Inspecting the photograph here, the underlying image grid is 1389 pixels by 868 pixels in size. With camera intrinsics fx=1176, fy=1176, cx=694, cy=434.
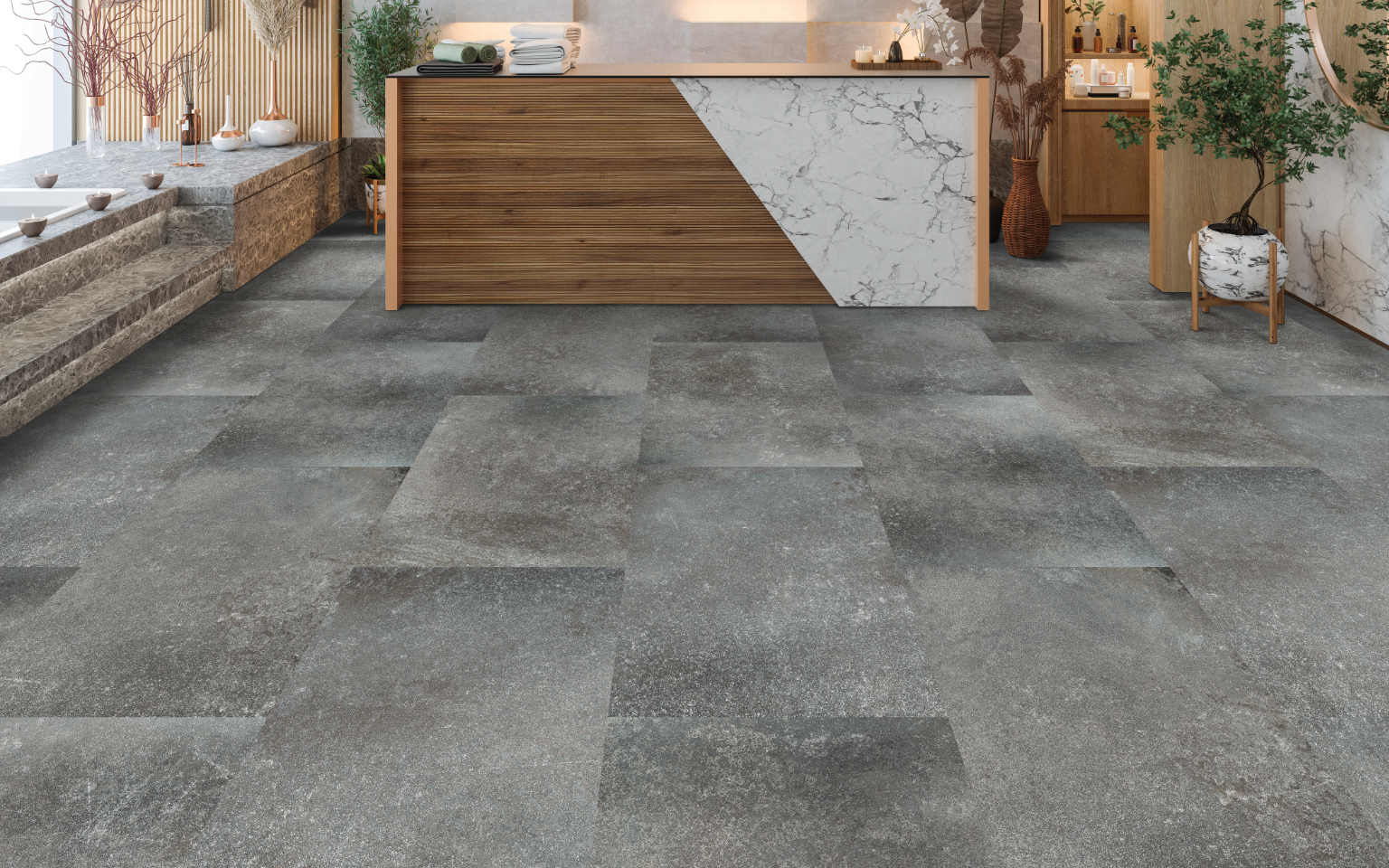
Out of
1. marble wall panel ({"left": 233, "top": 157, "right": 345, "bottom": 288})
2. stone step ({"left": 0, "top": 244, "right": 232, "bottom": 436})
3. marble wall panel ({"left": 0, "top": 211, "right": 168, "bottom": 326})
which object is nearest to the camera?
stone step ({"left": 0, "top": 244, "right": 232, "bottom": 436})

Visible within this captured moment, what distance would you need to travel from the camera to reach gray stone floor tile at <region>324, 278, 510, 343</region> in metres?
4.88

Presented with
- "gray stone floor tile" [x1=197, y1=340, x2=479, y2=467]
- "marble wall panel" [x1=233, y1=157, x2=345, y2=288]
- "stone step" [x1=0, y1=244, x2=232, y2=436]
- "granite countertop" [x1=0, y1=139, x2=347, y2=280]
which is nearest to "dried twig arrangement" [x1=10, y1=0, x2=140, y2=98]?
"granite countertop" [x1=0, y1=139, x2=347, y2=280]

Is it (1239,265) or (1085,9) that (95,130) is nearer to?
(1239,265)

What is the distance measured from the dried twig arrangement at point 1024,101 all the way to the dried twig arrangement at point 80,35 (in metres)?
5.00

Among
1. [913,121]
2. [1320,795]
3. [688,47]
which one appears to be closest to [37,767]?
[1320,795]

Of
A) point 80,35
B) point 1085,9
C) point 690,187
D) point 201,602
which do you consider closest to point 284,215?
point 80,35

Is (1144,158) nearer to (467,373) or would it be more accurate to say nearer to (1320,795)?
(467,373)

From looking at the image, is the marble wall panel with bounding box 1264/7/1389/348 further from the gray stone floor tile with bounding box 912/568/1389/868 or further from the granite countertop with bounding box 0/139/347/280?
the granite countertop with bounding box 0/139/347/280

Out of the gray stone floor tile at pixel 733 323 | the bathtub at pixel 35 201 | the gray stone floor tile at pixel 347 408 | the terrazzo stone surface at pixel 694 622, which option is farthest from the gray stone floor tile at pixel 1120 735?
the bathtub at pixel 35 201

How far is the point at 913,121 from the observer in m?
5.20

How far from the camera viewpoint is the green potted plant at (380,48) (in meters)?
7.16

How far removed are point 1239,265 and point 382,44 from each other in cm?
504

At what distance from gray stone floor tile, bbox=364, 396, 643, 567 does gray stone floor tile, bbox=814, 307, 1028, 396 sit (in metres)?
0.91

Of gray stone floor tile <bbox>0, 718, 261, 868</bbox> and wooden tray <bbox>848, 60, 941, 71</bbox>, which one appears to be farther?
wooden tray <bbox>848, 60, 941, 71</bbox>
